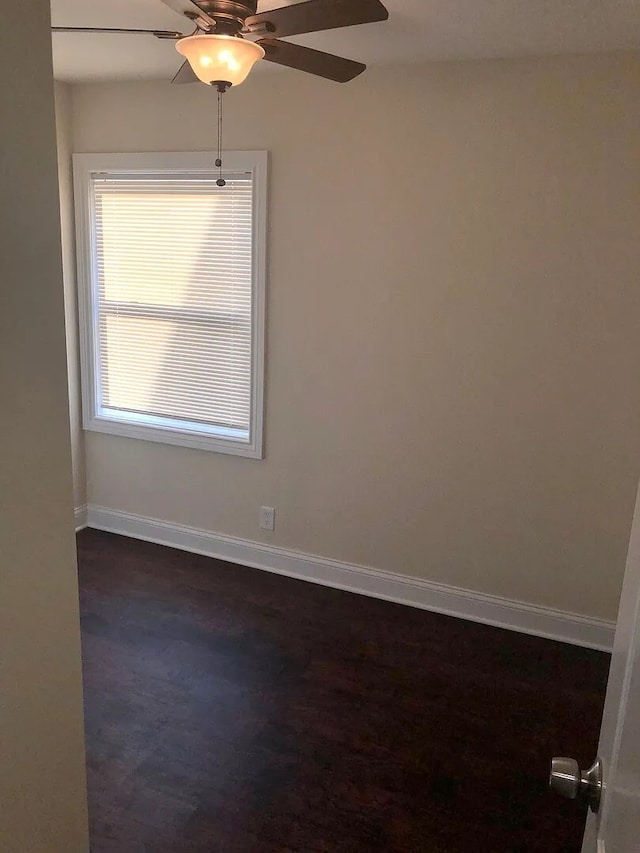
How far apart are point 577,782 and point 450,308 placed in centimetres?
229

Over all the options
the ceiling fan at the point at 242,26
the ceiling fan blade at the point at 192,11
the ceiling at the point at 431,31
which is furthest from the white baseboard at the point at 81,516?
the ceiling fan blade at the point at 192,11

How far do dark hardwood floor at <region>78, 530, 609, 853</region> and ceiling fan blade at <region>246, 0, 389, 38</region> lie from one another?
2249 mm

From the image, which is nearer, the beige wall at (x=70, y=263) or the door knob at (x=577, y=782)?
the door knob at (x=577, y=782)

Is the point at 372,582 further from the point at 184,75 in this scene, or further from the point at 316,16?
the point at 316,16

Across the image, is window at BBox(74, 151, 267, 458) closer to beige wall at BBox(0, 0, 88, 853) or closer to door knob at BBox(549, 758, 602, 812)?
beige wall at BBox(0, 0, 88, 853)

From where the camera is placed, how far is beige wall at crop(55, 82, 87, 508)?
3.54 m

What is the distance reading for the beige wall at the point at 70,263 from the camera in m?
3.54

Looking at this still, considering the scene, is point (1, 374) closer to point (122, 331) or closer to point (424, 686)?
point (424, 686)

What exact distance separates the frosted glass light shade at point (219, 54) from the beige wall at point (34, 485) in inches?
34.3

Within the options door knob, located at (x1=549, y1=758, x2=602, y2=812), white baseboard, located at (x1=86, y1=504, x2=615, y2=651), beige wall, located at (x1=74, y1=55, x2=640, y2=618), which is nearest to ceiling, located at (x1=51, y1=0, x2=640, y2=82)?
beige wall, located at (x1=74, y1=55, x2=640, y2=618)

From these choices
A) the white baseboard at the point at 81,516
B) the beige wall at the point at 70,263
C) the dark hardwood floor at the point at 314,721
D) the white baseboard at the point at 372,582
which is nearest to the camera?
the dark hardwood floor at the point at 314,721

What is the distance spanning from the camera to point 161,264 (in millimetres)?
3578

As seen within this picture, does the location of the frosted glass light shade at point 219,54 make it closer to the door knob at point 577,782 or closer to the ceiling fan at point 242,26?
the ceiling fan at point 242,26

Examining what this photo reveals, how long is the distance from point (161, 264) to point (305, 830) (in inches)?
106
